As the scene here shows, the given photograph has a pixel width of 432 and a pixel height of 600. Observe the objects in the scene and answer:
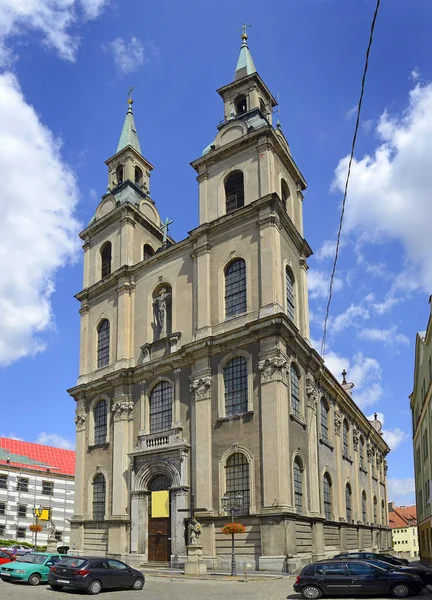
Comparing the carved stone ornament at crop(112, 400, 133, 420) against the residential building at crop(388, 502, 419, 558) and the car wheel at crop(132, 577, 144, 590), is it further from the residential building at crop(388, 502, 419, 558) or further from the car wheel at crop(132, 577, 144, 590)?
the residential building at crop(388, 502, 419, 558)

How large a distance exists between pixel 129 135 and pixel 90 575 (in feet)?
122

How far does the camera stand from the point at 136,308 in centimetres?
4116

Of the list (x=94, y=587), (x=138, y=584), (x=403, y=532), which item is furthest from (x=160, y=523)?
(x=403, y=532)

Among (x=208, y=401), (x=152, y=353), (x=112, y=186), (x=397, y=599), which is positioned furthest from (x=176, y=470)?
(x=112, y=186)

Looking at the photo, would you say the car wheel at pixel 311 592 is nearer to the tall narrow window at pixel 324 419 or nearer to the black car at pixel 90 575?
the black car at pixel 90 575

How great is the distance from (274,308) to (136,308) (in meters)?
12.2

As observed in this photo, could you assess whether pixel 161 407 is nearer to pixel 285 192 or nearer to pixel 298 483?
pixel 298 483

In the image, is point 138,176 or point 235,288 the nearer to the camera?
point 235,288

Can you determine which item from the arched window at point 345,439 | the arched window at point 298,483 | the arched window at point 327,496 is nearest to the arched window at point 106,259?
the arched window at point 298,483

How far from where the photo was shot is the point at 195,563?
2853cm

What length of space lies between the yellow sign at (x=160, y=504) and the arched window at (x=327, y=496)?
9938 mm

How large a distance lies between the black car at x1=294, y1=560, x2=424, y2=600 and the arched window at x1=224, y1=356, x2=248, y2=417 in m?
12.4

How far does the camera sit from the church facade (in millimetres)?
31188

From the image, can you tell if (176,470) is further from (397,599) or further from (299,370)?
(397,599)
